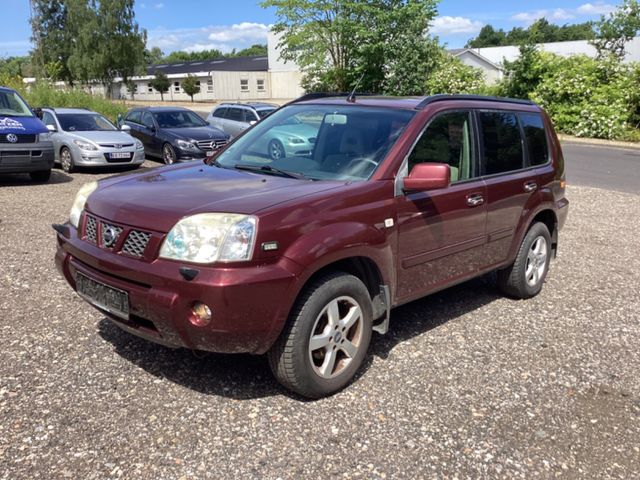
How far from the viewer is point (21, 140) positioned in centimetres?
1087

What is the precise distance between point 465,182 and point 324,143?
1113mm

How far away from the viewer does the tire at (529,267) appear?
5301 mm

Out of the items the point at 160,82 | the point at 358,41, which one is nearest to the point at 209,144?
the point at 358,41

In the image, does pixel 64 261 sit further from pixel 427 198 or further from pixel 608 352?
pixel 608 352

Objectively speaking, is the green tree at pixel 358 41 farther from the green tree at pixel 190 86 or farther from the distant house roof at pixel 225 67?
the distant house roof at pixel 225 67

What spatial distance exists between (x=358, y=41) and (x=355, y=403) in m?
30.3

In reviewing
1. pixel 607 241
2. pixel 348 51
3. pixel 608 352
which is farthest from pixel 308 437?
pixel 348 51

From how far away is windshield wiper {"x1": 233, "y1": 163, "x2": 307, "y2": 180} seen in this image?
13.0 feet

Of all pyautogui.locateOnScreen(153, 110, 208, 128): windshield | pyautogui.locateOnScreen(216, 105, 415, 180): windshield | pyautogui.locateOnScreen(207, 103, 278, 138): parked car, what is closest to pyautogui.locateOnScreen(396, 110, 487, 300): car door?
pyautogui.locateOnScreen(216, 105, 415, 180): windshield

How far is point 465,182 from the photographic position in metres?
4.50

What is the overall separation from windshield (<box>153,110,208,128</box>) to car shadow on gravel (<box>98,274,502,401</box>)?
11747 mm

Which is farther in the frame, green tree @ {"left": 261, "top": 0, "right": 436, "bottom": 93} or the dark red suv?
green tree @ {"left": 261, "top": 0, "right": 436, "bottom": 93}

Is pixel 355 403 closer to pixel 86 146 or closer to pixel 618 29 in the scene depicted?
pixel 86 146

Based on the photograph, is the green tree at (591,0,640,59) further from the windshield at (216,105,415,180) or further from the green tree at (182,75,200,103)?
the green tree at (182,75,200,103)
